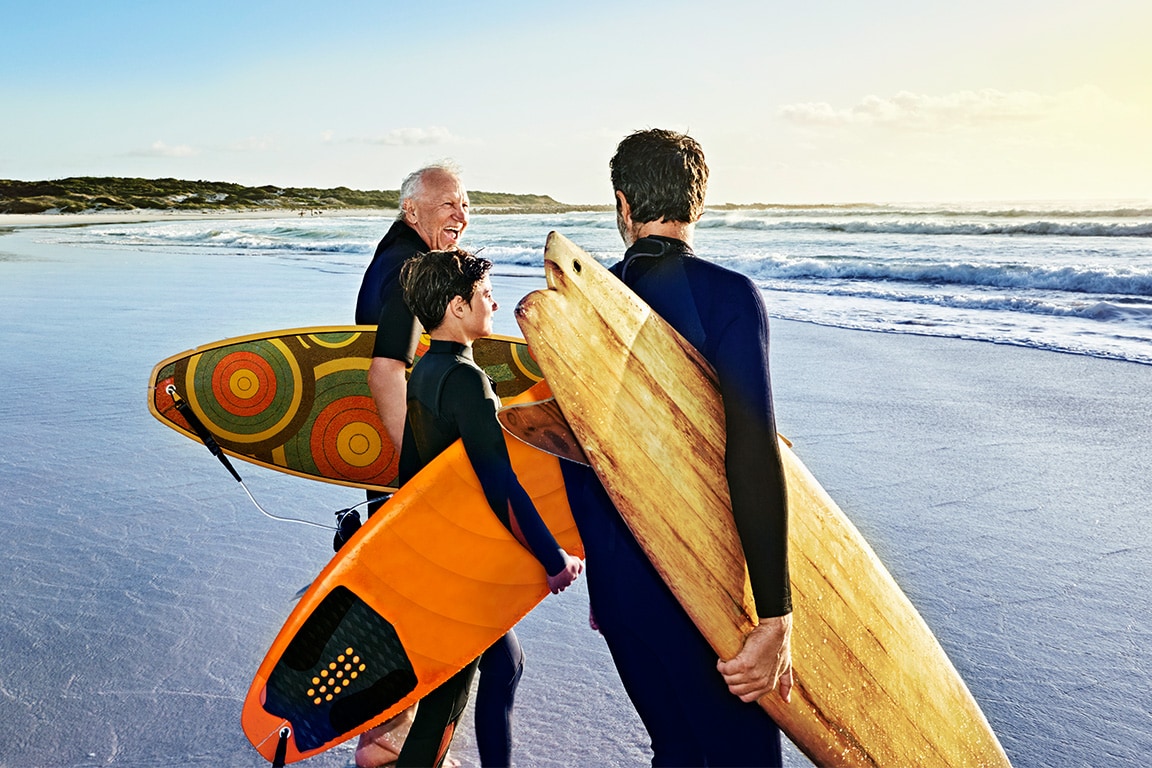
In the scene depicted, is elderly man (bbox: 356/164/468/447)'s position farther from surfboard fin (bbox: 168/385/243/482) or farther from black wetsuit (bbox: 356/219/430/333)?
surfboard fin (bbox: 168/385/243/482)

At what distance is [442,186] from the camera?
2979mm

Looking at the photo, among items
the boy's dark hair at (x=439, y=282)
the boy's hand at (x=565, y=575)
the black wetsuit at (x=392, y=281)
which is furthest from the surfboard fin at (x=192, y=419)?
the boy's hand at (x=565, y=575)

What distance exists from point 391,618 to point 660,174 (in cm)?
129

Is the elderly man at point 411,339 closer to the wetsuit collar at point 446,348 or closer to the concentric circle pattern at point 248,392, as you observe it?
the wetsuit collar at point 446,348

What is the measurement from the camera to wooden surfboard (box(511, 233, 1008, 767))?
1573mm

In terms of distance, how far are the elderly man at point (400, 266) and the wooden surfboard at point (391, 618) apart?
1.87 feet

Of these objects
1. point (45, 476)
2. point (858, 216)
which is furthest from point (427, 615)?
point (858, 216)

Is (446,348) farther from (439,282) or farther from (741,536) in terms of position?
(741,536)

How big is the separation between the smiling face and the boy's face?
2.71 ft

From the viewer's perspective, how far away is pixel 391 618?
7.05 feet

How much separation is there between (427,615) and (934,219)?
104 feet

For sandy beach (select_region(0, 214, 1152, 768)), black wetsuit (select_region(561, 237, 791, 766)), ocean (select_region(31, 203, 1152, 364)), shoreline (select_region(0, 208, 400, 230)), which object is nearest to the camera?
black wetsuit (select_region(561, 237, 791, 766))

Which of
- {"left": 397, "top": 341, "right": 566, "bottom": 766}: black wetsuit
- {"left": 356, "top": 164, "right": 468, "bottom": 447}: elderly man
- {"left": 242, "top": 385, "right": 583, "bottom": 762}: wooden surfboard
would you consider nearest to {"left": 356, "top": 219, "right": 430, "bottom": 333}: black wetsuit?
{"left": 356, "top": 164, "right": 468, "bottom": 447}: elderly man

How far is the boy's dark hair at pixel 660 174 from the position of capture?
1.56m
